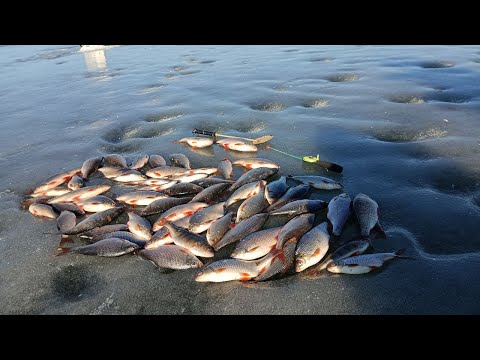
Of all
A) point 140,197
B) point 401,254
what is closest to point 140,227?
point 140,197

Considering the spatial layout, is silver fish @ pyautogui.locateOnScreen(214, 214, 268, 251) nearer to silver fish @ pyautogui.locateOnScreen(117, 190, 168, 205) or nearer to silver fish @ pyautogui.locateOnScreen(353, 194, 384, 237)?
silver fish @ pyautogui.locateOnScreen(353, 194, 384, 237)

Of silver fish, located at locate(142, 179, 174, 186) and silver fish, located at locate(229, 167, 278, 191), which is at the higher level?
silver fish, located at locate(229, 167, 278, 191)

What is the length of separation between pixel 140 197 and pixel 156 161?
1068 mm

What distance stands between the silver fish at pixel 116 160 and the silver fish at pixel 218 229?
7.66 ft

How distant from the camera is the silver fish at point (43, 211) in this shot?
13.8 ft

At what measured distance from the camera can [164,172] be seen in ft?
16.5

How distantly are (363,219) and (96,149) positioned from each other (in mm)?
4954

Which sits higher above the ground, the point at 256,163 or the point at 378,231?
the point at 256,163

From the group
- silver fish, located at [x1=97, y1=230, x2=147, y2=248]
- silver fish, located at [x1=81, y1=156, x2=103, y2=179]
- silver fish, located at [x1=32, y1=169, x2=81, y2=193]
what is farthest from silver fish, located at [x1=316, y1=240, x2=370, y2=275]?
silver fish, located at [x1=32, y1=169, x2=81, y2=193]

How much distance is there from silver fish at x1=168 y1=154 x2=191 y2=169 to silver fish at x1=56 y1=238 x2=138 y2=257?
2.01 metres

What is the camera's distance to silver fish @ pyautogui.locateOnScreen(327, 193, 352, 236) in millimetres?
3512

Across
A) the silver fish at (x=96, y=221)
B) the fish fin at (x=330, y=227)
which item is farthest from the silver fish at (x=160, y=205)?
the fish fin at (x=330, y=227)

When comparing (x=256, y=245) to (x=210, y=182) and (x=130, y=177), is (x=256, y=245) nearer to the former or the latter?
(x=210, y=182)
